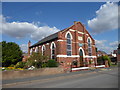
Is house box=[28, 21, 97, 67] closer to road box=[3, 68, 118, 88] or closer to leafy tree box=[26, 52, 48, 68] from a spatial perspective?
leafy tree box=[26, 52, 48, 68]

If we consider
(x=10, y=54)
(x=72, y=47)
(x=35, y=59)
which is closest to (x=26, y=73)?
(x=35, y=59)

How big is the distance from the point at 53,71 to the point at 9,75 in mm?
7301

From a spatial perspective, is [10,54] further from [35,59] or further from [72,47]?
[72,47]

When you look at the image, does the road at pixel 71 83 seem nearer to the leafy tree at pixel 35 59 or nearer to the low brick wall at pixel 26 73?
the low brick wall at pixel 26 73

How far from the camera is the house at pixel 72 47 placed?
95.1ft

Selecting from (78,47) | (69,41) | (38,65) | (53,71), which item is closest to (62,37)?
(69,41)

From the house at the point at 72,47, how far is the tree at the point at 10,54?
24.1ft

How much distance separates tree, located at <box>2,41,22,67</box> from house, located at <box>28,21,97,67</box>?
735 centimetres

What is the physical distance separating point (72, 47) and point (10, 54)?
1753 cm

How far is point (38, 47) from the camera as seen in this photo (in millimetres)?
39125

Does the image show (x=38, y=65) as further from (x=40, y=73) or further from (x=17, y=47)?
(x=17, y=47)

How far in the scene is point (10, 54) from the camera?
32.3 metres

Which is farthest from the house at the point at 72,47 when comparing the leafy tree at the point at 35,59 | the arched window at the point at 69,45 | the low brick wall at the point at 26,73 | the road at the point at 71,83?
the road at the point at 71,83

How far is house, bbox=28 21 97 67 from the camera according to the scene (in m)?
29.0
